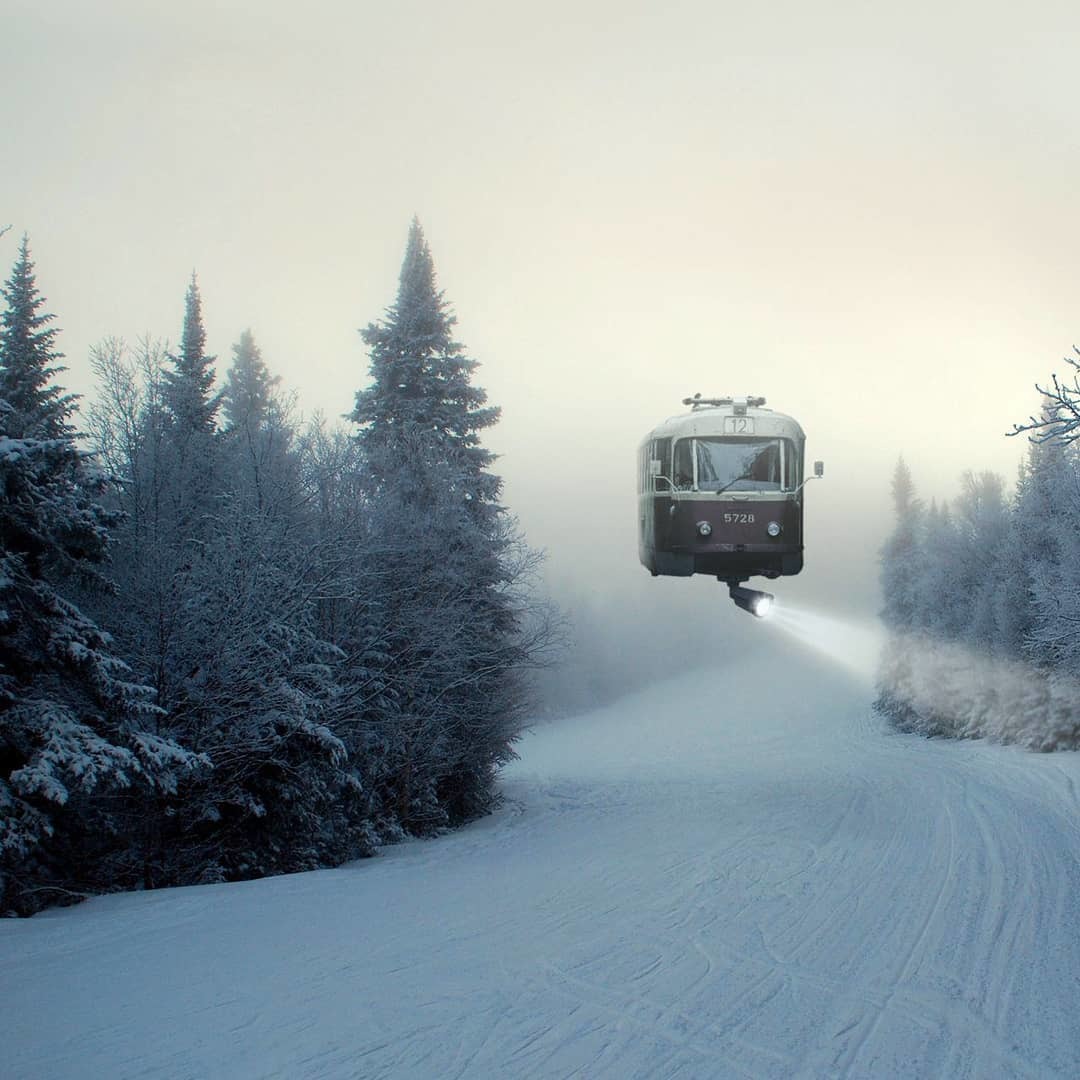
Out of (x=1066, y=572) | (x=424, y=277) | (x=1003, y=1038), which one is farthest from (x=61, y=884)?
(x=1066, y=572)

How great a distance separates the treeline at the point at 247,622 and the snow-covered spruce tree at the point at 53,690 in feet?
0.13

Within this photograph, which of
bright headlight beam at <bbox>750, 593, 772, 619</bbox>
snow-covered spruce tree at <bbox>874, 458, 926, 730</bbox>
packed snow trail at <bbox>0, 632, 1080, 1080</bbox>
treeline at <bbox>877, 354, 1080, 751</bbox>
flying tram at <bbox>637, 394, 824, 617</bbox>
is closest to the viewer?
bright headlight beam at <bbox>750, 593, 772, 619</bbox>

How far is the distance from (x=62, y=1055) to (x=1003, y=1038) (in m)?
8.43

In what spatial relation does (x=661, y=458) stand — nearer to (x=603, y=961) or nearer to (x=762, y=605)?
(x=762, y=605)

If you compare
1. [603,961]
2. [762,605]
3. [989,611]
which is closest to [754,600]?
[762,605]

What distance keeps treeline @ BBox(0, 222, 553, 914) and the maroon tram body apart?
356 inches

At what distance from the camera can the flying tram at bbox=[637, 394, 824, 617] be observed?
15.1 ft

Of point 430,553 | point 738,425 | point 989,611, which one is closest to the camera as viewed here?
point 738,425

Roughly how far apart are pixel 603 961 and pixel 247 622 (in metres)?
8.47

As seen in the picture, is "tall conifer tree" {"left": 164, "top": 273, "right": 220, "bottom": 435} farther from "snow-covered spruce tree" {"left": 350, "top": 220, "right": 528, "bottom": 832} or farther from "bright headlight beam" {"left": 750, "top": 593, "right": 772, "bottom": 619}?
"bright headlight beam" {"left": 750, "top": 593, "right": 772, "bottom": 619}

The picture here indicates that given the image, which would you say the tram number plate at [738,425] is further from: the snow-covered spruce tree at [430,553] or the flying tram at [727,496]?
the snow-covered spruce tree at [430,553]

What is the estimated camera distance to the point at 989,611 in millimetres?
34906

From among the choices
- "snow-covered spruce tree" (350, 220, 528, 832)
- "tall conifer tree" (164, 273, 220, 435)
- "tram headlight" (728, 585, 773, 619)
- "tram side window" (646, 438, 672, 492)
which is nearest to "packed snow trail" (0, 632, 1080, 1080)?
"snow-covered spruce tree" (350, 220, 528, 832)

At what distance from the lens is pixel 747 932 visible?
11.9 m
